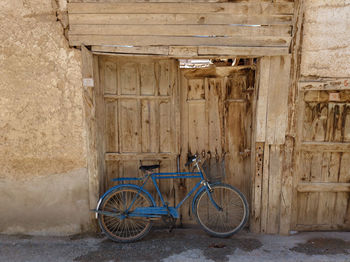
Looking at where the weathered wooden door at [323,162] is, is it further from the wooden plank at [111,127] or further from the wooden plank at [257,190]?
the wooden plank at [111,127]

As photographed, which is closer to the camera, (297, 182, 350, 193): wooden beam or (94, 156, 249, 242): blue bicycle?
(94, 156, 249, 242): blue bicycle

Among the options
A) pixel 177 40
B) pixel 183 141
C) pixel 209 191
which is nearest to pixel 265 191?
pixel 209 191

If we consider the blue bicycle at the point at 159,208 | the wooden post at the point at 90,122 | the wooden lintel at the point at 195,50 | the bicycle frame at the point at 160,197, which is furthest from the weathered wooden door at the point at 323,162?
the wooden post at the point at 90,122

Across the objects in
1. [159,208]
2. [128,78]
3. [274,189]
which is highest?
[128,78]

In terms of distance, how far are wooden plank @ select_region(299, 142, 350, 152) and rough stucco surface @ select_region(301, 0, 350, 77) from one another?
954 millimetres

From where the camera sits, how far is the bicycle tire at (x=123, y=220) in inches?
133

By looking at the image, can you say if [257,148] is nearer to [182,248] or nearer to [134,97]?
[182,248]

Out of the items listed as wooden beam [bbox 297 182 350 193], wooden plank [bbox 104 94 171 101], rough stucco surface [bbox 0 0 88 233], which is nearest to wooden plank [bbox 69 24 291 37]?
rough stucco surface [bbox 0 0 88 233]

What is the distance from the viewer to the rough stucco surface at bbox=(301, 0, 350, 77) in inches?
123

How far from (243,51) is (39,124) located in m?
2.86

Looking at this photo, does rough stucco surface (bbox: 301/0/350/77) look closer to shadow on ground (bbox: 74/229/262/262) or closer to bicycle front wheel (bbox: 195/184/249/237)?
bicycle front wheel (bbox: 195/184/249/237)

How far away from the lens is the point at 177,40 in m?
3.17

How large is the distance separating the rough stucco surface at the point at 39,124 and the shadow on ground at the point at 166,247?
1.98 feet

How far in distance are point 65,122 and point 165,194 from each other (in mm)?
1773
